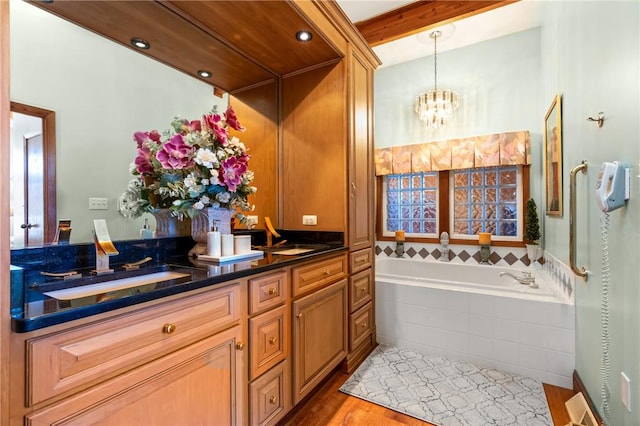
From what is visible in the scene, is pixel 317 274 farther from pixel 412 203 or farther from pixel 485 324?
pixel 412 203

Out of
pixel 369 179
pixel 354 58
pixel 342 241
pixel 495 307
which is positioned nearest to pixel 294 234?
pixel 342 241

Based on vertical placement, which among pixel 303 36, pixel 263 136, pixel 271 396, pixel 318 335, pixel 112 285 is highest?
pixel 303 36

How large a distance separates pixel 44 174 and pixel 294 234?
1.46m

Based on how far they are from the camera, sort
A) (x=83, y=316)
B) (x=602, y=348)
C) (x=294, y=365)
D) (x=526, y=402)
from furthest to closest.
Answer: (x=526, y=402)
(x=294, y=365)
(x=602, y=348)
(x=83, y=316)

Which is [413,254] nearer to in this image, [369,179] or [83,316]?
[369,179]

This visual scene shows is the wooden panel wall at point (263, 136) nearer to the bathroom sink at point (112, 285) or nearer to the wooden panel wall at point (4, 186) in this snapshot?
the bathroom sink at point (112, 285)

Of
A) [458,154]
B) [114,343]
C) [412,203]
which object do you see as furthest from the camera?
[412,203]

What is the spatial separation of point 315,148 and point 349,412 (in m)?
1.70

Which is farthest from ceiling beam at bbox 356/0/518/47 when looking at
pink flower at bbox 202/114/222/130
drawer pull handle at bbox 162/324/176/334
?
drawer pull handle at bbox 162/324/176/334

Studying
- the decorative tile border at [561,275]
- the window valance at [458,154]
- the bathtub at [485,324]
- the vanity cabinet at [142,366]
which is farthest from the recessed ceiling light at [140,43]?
the decorative tile border at [561,275]

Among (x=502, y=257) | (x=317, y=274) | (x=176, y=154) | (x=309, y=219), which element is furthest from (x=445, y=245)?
(x=176, y=154)

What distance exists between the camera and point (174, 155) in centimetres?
141

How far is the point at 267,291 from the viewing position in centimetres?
137

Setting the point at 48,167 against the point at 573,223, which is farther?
the point at 573,223
